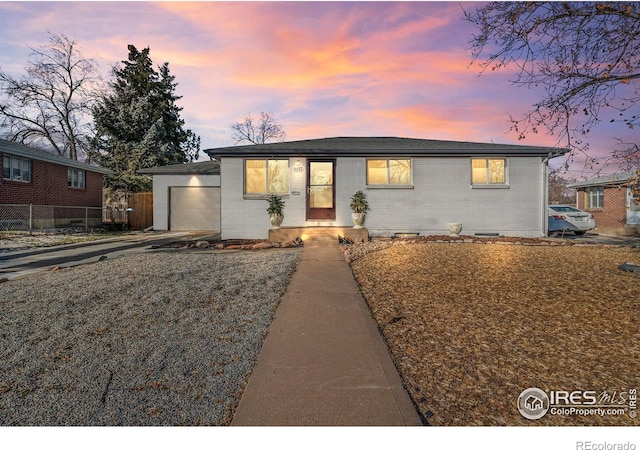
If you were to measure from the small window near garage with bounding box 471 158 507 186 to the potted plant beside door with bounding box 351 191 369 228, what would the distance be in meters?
4.13

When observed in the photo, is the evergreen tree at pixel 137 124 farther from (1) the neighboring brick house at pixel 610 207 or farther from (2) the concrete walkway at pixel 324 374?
(1) the neighboring brick house at pixel 610 207

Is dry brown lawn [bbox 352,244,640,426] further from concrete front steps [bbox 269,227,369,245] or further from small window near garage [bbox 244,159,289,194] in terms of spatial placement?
small window near garage [bbox 244,159,289,194]

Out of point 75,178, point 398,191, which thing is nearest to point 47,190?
point 75,178

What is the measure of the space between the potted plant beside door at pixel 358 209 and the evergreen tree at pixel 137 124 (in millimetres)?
19858

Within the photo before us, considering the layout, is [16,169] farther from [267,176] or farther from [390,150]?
[390,150]

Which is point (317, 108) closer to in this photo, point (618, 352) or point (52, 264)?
point (52, 264)

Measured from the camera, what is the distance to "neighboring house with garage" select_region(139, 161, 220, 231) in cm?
1717

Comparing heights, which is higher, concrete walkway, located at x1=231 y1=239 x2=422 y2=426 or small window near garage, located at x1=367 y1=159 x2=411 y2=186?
small window near garage, located at x1=367 y1=159 x2=411 y2=186

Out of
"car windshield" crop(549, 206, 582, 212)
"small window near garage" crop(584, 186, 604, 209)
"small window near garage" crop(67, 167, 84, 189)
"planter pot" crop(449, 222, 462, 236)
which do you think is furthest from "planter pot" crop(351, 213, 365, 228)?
"small window near garage" crop(584, 186, 604, 209)

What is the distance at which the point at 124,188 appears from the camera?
26.1m

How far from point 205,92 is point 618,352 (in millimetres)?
14942

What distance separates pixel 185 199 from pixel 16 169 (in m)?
8.34

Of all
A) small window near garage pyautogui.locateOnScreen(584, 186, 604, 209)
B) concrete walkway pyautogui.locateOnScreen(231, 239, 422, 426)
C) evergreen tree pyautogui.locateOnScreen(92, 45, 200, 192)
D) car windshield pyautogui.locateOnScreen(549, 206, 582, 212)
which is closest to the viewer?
concrete walkway pyautogui.locateOnScreen(231, 239, 422, 426)

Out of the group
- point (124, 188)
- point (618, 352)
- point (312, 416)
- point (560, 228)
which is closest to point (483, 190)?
point (560, 228)
